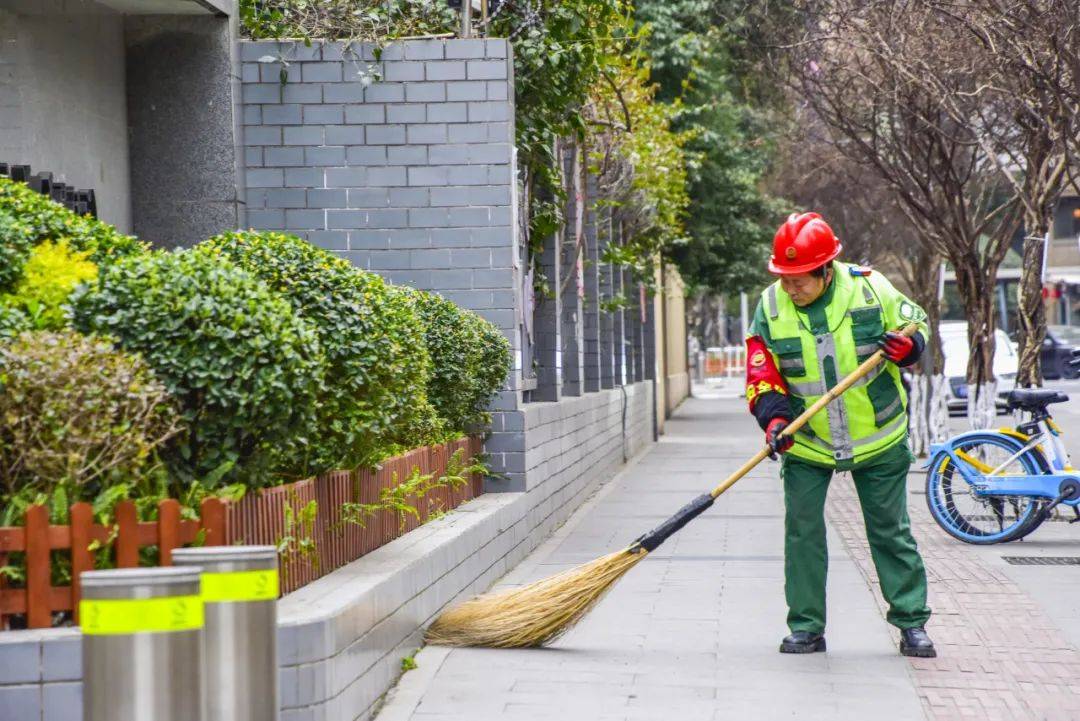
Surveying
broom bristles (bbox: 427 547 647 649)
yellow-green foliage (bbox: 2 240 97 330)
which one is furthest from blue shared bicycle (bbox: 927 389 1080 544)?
yellow-green foliage (bbox: 2 240 97 330)

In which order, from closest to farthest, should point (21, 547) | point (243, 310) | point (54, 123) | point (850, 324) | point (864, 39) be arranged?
point (21, 547), point (243, 310), point (850, 324), point (54, 123), point (864, 39)

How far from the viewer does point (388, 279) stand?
35.1 feet

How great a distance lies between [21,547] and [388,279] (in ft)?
19.1

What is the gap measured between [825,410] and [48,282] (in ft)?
10.5

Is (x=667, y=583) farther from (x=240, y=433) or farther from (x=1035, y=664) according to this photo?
(x=240, y=433)

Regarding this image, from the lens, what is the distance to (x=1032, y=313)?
15086 mm

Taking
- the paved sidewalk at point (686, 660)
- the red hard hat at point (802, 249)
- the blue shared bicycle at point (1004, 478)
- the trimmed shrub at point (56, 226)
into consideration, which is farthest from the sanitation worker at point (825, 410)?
the blue shared bicycle at point (1004, 478)

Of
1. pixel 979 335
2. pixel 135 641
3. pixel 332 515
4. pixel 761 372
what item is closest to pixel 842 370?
pixel 761 372

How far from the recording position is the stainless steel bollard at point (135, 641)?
10.8ft

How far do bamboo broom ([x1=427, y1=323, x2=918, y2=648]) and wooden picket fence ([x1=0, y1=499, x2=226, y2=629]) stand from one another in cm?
255

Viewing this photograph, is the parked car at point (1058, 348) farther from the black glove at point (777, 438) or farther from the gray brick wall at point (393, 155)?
the black glove at point (777, 438)

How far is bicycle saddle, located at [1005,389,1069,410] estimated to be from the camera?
11.5m

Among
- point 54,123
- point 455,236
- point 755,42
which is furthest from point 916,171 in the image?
point 54,123

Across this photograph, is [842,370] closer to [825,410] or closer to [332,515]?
[825,410]
